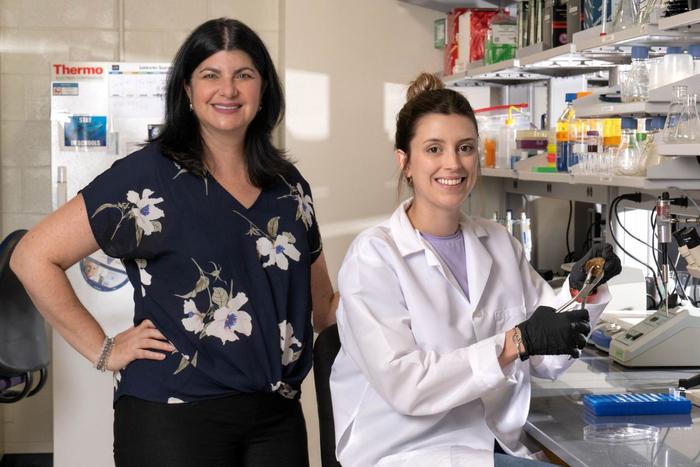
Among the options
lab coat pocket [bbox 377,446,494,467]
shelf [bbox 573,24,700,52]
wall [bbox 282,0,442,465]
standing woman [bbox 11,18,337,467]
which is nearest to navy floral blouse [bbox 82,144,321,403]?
standing woman [bbox 11,18,337,467]

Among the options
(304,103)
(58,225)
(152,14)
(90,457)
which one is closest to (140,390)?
(58,225)

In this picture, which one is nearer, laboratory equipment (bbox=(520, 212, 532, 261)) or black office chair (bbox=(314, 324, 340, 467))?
black office chair (bbox=(314, 324, 340, 467))

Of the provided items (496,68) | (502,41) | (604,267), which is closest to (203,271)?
(604,267)

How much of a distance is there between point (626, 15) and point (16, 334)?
2332 millimetres

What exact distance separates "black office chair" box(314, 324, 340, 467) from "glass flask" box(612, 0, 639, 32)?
1037mm

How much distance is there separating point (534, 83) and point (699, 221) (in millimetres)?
1811

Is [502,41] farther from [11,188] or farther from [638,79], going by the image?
[11,188]

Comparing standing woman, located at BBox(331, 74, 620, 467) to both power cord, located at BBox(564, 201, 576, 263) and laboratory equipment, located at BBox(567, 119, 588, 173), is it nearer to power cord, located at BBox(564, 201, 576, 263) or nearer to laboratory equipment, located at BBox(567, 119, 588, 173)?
laboratory equipment, located at BBox(567, 119, 588, 173)

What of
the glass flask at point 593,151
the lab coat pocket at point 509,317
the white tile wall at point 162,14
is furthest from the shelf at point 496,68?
the white tile wall at point 162,14

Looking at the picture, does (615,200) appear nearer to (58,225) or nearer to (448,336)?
(448,336)

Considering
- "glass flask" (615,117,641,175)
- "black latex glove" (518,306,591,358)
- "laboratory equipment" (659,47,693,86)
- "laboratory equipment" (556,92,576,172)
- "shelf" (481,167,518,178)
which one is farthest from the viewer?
"shelf" (481,167,518,178)

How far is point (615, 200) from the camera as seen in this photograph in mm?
2932

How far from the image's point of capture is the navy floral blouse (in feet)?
6.48

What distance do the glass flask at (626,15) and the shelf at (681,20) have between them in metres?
0.21
